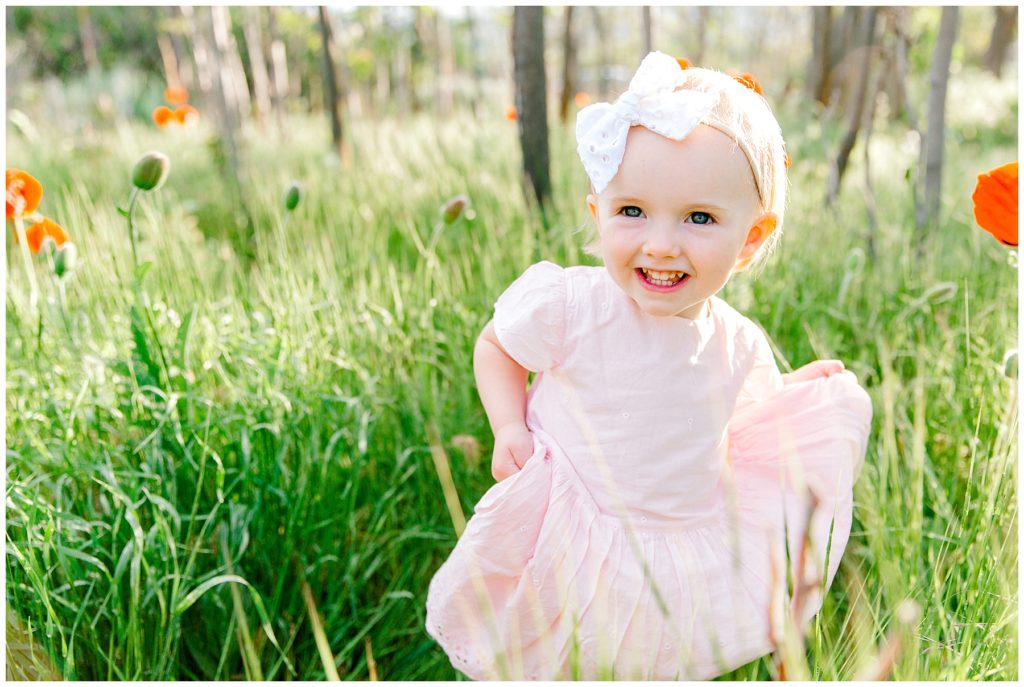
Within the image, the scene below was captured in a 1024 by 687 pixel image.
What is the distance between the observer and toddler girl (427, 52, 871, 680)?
1.08m

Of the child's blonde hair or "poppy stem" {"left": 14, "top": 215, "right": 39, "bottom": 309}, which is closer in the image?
the child's blonde hair

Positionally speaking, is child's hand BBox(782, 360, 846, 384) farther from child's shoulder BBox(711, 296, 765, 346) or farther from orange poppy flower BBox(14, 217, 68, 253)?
orange poppy flower BBox(14, 217, 68, 253)

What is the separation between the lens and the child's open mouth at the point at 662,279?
104cm

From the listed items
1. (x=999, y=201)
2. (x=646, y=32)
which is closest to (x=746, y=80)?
(x=999, y=201)

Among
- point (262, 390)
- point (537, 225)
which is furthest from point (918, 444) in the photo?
point (537, 225)

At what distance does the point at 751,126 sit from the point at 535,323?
352 millimetres

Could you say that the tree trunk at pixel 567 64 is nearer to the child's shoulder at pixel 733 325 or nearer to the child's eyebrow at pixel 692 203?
the child's shoulder at pixel 733 325

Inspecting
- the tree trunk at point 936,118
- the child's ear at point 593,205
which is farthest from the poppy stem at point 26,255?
the tree trunk at point 936,118

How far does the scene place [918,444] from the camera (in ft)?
2.85

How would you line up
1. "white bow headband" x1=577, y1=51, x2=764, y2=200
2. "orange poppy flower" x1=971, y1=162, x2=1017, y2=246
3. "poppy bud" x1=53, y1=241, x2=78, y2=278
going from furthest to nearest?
"poppy bud" x1=53, y1=241, x2=78, y2=278
"orange poppy flower" x1=971, y1=162, x2=1017, y2=246
"white bow headband" x1=577, y1=51, x2=764, y2=200

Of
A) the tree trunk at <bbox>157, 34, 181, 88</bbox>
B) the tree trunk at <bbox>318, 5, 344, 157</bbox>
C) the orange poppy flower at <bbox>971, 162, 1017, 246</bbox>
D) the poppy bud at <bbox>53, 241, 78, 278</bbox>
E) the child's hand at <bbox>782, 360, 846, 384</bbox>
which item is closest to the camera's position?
the orange poppy flower at <bbox>971, 162, 1017, 246</bbox>

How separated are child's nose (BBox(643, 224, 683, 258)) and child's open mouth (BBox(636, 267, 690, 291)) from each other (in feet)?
0.13

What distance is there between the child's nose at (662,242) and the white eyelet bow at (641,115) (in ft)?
0.27

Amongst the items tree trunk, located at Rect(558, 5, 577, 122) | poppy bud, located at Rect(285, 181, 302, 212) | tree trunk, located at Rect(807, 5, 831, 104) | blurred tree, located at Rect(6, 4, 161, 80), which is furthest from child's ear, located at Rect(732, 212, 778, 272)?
blurred tree, located at Rect(6, 4, 161, 80)
